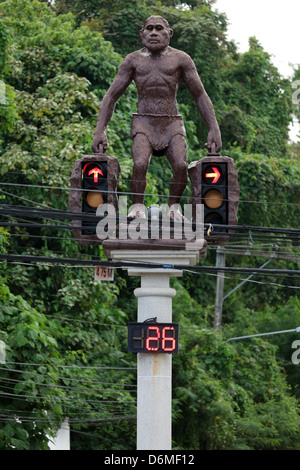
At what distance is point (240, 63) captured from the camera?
37.5 metres

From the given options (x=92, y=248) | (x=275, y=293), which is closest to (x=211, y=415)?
(x=92, y=248)

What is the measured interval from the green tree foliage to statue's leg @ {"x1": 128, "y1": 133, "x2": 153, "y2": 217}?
17.8 feet

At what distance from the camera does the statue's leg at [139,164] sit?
13.7 m

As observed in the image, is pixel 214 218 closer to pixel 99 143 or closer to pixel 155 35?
pixel 99 143

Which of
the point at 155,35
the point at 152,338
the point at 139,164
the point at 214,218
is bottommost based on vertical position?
the point at 152,338

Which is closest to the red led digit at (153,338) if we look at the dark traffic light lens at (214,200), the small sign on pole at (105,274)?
the dark traffic light lens at (214,200)

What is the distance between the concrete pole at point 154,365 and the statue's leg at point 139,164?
3.02 feet

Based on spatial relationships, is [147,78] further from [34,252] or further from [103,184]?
[34,252]

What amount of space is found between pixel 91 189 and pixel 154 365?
6.77 feet

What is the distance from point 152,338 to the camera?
508 inches

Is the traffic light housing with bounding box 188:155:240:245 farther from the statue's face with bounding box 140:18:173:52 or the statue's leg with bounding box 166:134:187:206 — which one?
the statue's face with bounding box 140:18:173:52

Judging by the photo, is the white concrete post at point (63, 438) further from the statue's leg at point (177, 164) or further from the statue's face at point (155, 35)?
the statue's face at point (155, 35)

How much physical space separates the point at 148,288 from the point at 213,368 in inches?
547

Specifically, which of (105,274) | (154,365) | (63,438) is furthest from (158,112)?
(63,438)
